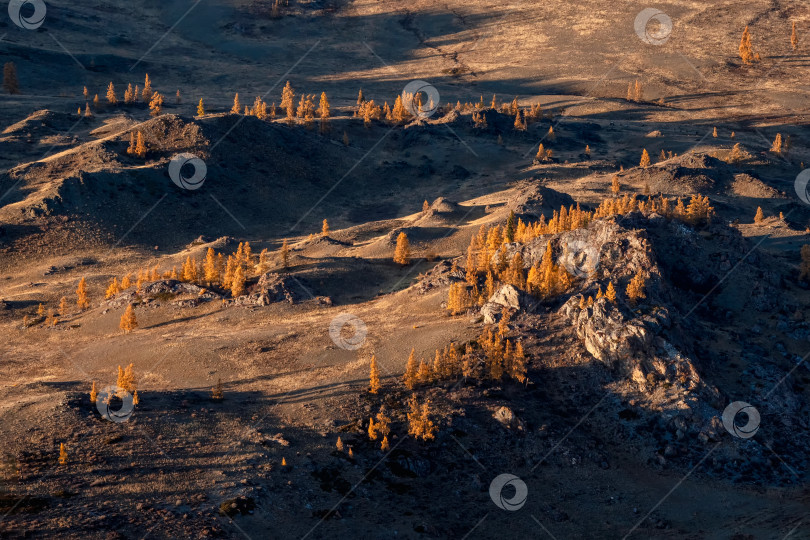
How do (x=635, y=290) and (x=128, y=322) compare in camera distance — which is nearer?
(x=635, y=290)

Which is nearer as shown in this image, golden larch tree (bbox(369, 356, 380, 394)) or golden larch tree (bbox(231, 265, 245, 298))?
golden larch tree (bbox(369, 356, 380, 394))

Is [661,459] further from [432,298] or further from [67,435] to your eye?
[67,435]

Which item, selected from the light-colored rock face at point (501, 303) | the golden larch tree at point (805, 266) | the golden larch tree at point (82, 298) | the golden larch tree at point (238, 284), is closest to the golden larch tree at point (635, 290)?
the light-colored rock face at point (501, 303)

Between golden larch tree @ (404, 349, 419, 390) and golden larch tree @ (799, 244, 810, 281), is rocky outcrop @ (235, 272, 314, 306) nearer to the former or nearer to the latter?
golden larch tree @ (404, 349, 419, 390)

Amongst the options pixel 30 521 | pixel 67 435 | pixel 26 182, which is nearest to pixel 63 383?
pixel 67 435

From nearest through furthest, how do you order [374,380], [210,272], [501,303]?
[374,380] < [501,303] < [210,272]

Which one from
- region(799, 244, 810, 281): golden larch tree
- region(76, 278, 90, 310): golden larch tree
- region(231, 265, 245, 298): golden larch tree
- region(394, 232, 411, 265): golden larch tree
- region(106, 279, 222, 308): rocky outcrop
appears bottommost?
region(76, 278, 90, 310): golden larch tree

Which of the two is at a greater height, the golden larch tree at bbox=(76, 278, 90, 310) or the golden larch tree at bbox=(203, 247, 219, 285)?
the golden larch tree at bbox=(203, 247, 219, 285)

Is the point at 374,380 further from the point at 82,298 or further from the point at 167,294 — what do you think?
the point at 82,298

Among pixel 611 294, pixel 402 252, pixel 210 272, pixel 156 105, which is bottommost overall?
pixel 210 272

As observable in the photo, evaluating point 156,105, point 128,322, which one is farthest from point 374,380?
point 156,105

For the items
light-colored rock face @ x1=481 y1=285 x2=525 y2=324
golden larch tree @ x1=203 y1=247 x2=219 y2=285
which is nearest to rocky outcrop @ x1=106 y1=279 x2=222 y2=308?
golden larch tree @ x1=203 y1=247 x2=219 y2=285
